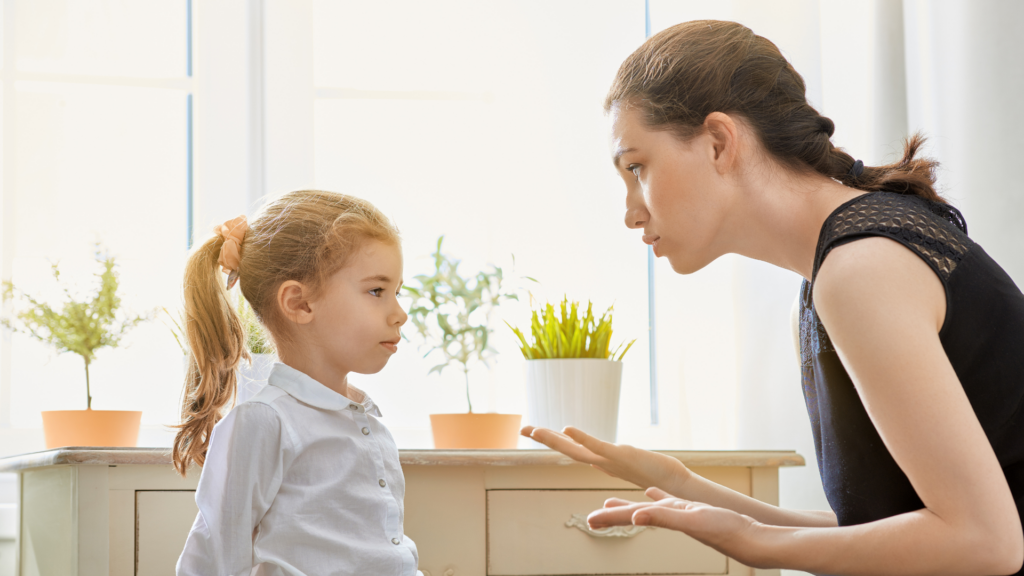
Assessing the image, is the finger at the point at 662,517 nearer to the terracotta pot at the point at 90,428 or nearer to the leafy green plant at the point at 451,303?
the leafy green plant at the point at 451,303

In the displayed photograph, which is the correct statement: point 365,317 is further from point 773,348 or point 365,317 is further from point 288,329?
point 773,348

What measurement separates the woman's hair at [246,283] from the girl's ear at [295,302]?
0.03 feet

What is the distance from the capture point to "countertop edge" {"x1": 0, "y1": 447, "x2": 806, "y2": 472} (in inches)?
44.3

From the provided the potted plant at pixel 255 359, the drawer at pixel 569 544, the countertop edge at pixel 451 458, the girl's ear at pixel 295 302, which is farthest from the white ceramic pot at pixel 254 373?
the drawer at pixel 569 544

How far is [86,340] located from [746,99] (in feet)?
4.26

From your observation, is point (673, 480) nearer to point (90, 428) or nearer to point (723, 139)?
point (723, 139)

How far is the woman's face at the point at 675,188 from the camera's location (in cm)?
90

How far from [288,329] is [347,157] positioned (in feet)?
2.86

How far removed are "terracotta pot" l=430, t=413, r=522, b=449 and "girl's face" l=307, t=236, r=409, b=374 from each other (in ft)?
1.47

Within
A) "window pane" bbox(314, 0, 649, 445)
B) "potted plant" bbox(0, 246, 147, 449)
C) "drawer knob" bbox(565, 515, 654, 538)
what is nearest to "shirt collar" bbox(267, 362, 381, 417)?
"drawer knob" bbox(565, 515, 654, 538)

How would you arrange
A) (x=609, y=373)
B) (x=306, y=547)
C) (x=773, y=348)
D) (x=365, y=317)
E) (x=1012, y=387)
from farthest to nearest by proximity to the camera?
(x=773, y=348), (x=609, y=373), (x=365, y=317), (x=306, y=547), (x=1012, y=387)

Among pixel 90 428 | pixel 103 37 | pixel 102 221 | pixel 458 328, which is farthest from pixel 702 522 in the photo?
pixel 103 37

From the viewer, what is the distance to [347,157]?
187cm

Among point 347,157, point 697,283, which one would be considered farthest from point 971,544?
point 347,157
